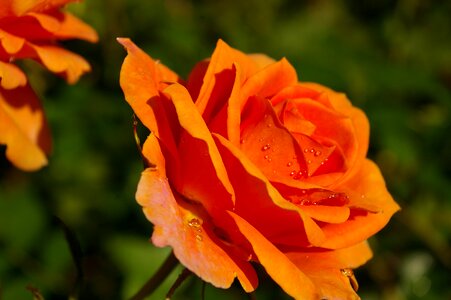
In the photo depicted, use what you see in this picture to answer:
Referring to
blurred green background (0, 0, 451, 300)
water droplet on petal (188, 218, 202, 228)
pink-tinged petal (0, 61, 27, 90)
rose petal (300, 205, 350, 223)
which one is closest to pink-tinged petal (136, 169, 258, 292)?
water droplet on petal (188, 218, 202, 228)

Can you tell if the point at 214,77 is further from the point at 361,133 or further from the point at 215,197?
the point at 361,133

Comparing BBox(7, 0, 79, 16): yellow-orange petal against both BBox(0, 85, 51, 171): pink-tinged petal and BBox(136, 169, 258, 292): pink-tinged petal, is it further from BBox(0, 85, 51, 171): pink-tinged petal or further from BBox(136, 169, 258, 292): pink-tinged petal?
BBox(136, 169, 258, 292): pink-tinged petal

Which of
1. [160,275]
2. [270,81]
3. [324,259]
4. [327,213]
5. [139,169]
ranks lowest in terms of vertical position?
[139,169]

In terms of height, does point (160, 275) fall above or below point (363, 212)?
below

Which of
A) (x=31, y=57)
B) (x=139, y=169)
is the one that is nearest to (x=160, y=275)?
(x=31, y=57)

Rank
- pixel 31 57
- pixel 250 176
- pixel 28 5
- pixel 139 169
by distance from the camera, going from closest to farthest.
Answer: pixel 250 176, pixel 28 5, pixel 31 57, pixel 139 169

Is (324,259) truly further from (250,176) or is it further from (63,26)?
(63,26)

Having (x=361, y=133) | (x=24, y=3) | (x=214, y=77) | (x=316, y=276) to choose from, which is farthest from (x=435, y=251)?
(x=24, y=3)
